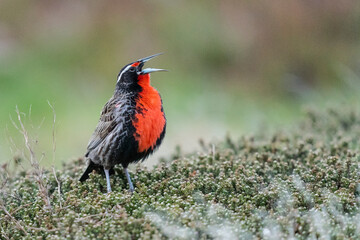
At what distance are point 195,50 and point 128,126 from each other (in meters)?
5.70

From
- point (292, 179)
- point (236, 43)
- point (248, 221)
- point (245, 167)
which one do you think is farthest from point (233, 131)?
point (248, 221)

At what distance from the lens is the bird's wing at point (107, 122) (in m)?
5.93

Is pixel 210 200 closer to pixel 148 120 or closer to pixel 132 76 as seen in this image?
pixel 148 120

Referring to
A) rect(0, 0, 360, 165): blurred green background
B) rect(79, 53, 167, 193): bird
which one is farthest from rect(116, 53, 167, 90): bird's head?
rect(0, 0, 360, 165): blurred green background

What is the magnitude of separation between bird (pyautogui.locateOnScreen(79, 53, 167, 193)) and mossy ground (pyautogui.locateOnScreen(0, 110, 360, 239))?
0.67 feet

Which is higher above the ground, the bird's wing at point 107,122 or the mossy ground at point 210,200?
the bird's wing at point 107,122

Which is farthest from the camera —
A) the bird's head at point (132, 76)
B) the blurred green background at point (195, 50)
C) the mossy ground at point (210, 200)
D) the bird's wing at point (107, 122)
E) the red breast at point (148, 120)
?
the blurred green background at point (195, 50)

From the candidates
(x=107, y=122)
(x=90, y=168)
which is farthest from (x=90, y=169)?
(x=107, y=122)

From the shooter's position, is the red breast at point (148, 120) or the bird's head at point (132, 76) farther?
the bird's head at point (132, 76)

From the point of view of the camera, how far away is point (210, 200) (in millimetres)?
5016

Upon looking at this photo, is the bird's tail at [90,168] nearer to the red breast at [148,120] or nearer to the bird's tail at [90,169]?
the bird's tail at [90,169]

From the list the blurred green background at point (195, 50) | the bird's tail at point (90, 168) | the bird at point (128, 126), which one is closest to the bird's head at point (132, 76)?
the bird at point (128, 126)

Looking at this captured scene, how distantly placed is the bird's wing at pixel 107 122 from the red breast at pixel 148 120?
0.20 m

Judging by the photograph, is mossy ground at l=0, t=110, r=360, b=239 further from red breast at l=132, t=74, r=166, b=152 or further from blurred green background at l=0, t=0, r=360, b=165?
blurred green background at l=0, t=0, r=360, b=165
